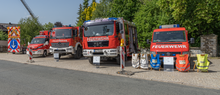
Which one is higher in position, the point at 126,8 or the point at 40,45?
the point at 126,8

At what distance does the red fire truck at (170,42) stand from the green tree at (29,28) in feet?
101

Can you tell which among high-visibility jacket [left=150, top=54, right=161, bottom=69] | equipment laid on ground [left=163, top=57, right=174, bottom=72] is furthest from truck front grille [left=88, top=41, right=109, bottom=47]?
equipment laid on ground [left=163, top=57, right=174, bottom=72]

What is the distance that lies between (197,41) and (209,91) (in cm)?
1363

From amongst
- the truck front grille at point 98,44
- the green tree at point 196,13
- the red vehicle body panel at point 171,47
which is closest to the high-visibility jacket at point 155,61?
the red vehicle body panel at point 171,47

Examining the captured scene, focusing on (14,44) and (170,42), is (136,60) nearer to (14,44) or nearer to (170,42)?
(170,42)

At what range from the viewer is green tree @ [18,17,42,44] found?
34.9 metres

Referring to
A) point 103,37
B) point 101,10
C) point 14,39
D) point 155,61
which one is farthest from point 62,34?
point 101,10

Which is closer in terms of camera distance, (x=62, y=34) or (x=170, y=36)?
(x=170, y=36)

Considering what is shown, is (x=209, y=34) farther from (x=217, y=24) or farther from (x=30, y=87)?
(x=30, y=87)

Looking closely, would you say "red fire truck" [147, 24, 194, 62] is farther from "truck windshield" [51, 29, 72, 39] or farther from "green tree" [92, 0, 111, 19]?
"green tree" [92, 0, 111, 19]

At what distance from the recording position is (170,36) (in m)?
9.91

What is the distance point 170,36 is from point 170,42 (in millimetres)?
579

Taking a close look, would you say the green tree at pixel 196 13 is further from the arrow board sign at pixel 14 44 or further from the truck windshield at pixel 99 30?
the arrow board sign at pixel 14 44

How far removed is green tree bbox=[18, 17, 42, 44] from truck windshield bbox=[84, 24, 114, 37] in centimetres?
2748
